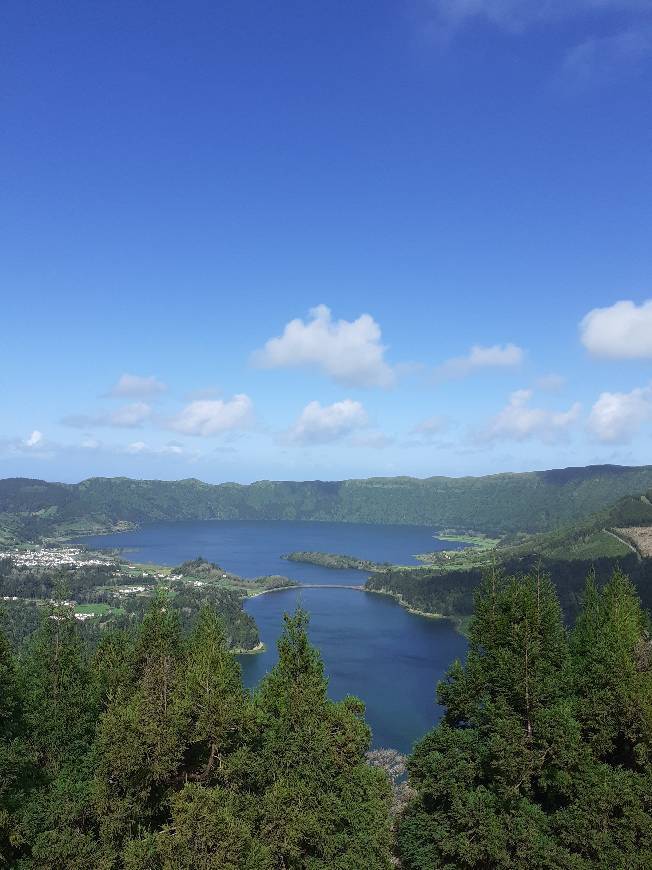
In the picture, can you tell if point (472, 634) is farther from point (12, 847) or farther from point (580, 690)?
point (12, 847)

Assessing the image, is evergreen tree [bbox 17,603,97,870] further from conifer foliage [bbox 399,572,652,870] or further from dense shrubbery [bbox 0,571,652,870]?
conifer foliage [bbox 399,572,652,870]

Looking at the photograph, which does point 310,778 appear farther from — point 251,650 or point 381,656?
point 251,650

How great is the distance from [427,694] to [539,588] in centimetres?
8913

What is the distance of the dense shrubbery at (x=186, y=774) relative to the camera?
62.4 ft

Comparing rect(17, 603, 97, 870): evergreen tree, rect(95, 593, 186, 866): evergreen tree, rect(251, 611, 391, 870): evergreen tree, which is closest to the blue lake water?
rect(17, 603, 97, 870): evergreen tree

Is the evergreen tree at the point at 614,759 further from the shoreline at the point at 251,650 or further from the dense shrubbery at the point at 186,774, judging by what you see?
the shoreline at the point at 251,650

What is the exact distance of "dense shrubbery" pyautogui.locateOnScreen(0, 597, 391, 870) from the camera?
62.4 feet

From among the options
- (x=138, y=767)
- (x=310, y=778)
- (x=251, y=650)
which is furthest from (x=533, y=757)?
(x=251, y=650)

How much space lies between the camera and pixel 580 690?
2964 centimetres

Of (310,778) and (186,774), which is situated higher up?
(186,774)

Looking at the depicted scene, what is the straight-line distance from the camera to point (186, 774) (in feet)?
70.1

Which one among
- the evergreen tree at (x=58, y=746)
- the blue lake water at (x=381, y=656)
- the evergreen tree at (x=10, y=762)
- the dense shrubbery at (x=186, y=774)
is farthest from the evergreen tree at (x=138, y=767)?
the blue lake water at (x=381, y=656)

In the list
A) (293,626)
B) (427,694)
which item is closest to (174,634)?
(293,626)

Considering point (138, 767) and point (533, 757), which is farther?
point (533, 757)
